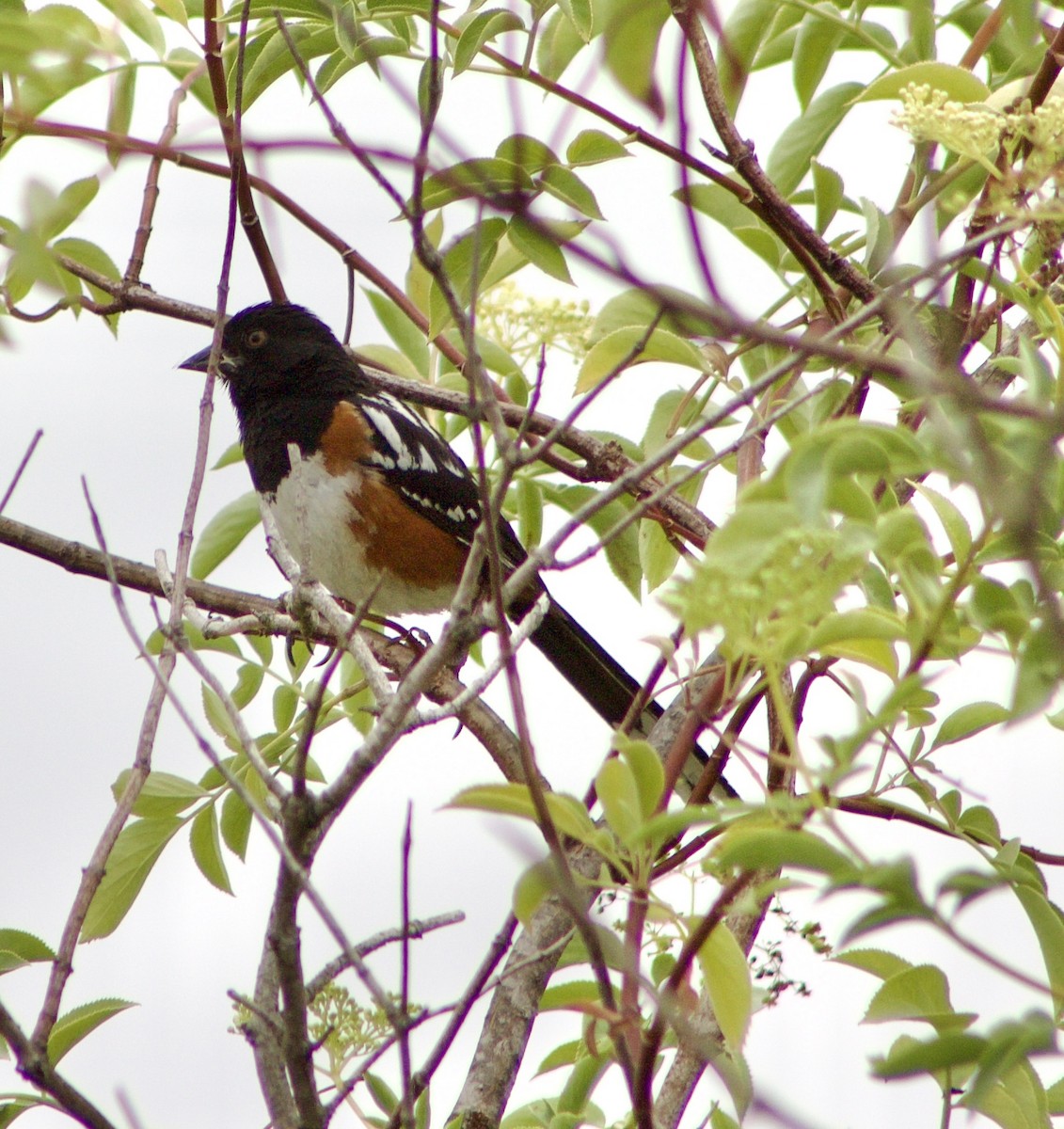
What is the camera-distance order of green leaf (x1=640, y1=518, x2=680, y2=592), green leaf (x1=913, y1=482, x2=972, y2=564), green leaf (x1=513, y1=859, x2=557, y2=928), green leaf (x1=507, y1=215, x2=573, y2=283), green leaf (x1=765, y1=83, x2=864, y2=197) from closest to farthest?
1. green leaf (x1=513, y1=859, x2=557, y2=928)
2. green leaf (x1=913, y1=482, x2=972, y2=564)
3. green leaf (x1=507, y1=215, x2=573, y2=283)
4. green leaf (x1=765, y1=83, x2=864, y2=197)
5. green leaf (x1=640, y1=518, x2=680, y2=592)

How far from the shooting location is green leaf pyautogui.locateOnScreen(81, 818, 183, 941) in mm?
1771

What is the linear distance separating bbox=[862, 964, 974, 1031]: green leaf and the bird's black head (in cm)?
232

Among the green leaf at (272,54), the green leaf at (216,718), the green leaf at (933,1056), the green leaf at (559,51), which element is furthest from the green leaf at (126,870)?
the green leaf at (933,1056)

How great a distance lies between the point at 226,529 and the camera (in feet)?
7.86

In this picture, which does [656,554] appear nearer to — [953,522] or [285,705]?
[285,705]

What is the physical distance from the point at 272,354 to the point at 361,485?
1.52 ft

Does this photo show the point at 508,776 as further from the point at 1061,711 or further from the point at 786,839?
the point at 786,839

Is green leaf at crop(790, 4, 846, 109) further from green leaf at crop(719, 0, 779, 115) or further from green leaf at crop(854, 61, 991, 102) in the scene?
green leaf at crop(854, 61, 991, 102)

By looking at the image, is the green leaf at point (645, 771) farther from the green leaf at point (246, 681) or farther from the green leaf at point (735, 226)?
the green leaf at point (246, 681)

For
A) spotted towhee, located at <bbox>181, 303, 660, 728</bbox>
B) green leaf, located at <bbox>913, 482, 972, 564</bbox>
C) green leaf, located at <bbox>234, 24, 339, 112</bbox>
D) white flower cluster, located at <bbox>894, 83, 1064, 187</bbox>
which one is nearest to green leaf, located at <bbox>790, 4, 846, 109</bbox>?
green leaf, located at <bbox>234, 24, 339, 112</bbox>

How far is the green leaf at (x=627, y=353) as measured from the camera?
Answer: 160 centimetres

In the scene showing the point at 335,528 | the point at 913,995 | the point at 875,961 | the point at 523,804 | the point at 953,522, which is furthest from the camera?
the point at 335,528

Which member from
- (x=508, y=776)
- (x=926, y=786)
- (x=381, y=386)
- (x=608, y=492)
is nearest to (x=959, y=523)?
(x=608, y=492)

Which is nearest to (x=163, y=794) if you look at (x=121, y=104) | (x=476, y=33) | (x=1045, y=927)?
(x=121, y=104)
